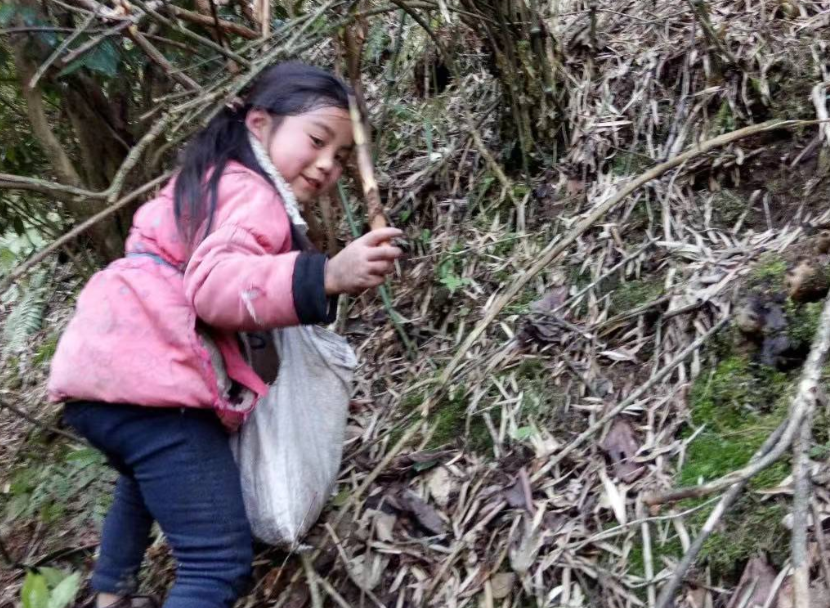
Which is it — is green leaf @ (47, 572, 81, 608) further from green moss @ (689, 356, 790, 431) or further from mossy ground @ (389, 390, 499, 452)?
green moss @ (689, 356, 790, 431)

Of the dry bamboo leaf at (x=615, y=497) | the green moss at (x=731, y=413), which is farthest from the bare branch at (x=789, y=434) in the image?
the dry bamboo leaf at (x=615, y=497)

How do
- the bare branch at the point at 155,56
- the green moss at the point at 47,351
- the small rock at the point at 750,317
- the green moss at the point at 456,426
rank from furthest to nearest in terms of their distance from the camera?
the green moss at the point at 47,351
the green moss at the point at 456,426
the bare branch at the point at 155,56
the small rock at the point at 750,317

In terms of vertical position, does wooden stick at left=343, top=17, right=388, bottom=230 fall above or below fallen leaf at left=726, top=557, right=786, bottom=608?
above

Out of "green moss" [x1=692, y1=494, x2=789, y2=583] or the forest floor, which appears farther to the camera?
the forest floor

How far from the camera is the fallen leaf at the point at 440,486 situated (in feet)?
7.08

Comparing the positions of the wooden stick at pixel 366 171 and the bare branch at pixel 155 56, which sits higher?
the bare branch at pixel 155 56

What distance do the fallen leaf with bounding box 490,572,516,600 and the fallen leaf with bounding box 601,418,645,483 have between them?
0.38 m

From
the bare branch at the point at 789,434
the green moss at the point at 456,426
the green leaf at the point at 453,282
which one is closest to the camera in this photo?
the bare branch at the point at 789,434

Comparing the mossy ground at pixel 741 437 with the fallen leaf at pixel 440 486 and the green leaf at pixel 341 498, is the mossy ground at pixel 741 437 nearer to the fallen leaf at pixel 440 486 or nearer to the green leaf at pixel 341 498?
the fallen leaf at pixel 440 486

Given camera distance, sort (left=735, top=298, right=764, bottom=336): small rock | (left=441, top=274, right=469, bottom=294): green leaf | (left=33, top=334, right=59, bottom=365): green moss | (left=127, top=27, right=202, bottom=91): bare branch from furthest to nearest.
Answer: (left=33, top=334, right=59, bottom=365): green moss, (left=441, top=274, right=469, bottom=294): green leaf, (left=127, top=27, right=202, bottom=91): bare branch, (left=735, top=298, right=764, bottom=336): small rock

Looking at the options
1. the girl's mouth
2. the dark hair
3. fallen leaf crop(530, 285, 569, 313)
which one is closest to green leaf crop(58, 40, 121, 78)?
the dark hair

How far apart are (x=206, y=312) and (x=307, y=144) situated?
1.82 feet

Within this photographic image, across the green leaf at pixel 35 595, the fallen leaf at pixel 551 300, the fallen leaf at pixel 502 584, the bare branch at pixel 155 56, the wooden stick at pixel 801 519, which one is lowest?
the fallen leaf at pixel 502 584

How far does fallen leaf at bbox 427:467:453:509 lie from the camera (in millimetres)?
2158
